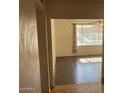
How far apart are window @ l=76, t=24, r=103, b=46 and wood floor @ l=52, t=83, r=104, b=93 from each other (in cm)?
573

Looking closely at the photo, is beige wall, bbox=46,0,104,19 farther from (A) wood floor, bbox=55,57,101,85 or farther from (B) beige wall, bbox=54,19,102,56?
(B) beige wall, bbox=54,19,102,56

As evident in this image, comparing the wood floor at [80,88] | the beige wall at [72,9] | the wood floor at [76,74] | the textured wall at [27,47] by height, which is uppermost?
the beige wall at [72,9]

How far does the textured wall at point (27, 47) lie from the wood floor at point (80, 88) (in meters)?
2.86

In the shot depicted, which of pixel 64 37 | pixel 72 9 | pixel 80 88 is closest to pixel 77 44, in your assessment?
pixel 64 37

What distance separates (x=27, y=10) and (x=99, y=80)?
4448 millimetres

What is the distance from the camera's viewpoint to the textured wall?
76.3 inches

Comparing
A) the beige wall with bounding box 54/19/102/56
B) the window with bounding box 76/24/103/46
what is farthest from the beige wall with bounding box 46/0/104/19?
the window with bounding box 76/24/103/46

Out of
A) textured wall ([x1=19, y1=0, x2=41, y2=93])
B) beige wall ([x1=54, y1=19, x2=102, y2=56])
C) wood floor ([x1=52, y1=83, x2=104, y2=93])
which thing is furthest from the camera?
beige wall ([x1=54, y1=19, x2=102, y2=56])

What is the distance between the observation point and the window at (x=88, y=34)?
1099cm

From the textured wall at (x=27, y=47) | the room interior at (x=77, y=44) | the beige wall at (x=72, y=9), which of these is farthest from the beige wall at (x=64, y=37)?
the textured wall at (x=27, y=47)

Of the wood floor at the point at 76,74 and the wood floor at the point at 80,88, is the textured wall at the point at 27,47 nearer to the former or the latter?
the wood floor at the point at 80,88

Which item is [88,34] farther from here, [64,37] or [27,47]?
[27,47]
